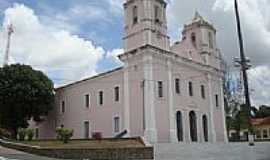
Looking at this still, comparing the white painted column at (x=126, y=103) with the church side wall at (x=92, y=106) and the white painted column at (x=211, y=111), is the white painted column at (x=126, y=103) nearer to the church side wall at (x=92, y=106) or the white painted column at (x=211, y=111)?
the church side wall at (x=92, y=106)

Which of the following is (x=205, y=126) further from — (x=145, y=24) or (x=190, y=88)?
(x=145, y=24)

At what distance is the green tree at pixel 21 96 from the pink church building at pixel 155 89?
337cm

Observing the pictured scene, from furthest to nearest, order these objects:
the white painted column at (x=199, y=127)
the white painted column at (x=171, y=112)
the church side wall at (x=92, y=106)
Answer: the white painted column at (x=199, y=127), the church side wall at (x=92, y=106), the white painted column at (x=171, y=112)

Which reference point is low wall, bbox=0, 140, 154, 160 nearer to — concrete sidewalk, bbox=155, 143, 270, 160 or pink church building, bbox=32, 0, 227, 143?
concrete sidewalk, bbox=155, 143, 270, 160

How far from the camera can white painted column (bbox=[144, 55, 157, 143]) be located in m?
32.4

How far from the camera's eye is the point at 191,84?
1528 inches

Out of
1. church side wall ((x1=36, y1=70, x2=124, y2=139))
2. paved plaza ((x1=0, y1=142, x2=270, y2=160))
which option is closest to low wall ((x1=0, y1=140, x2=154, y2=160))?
paved plaza ((x1=0, y1=142, x2=270, y2=160))

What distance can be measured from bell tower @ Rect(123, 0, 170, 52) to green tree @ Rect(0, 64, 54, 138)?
40.2 feet

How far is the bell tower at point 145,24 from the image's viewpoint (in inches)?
1377

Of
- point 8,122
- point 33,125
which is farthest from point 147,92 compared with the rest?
point 33,125

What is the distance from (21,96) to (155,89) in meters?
16.0

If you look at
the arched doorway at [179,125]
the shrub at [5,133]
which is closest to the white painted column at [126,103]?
the arched doorway at [179,125]

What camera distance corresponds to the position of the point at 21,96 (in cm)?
4091

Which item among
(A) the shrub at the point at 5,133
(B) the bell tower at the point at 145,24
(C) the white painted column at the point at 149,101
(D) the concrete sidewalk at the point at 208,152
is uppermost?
(B) the bell tower at the point at 145,24
